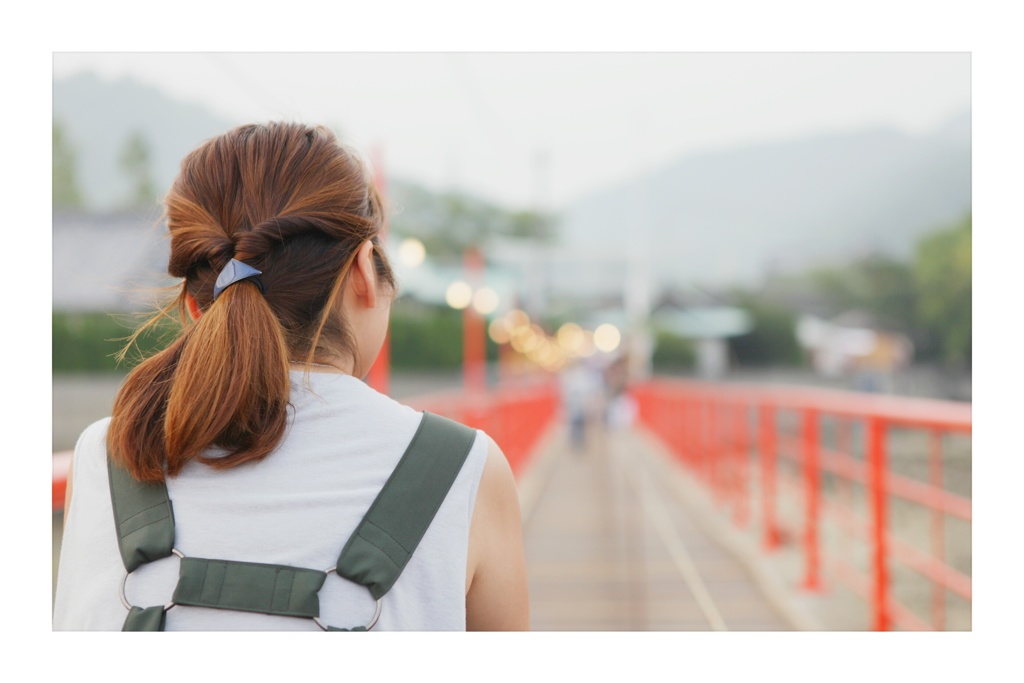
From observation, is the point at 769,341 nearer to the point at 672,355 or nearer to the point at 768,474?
the point at 672,355

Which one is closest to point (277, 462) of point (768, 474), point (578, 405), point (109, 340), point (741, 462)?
point (109, 340)

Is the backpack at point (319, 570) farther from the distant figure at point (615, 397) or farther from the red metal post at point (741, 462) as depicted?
the distant figure at point (615, 397)

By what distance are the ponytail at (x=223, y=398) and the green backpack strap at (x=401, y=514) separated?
0.12m

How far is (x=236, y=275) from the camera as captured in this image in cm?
74

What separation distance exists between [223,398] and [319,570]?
168mm

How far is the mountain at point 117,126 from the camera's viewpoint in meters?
1.60

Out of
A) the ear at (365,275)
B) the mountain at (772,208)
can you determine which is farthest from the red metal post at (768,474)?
the mountain at (772,208)

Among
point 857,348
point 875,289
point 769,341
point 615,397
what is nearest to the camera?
point 615,397

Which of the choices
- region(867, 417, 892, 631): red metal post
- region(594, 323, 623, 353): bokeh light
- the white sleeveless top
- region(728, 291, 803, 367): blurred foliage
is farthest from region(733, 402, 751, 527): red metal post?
region(728, 291, 803, 367): blurred foliage

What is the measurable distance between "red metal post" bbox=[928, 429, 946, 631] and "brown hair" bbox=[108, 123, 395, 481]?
1925mm

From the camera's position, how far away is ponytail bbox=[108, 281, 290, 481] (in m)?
0.72
